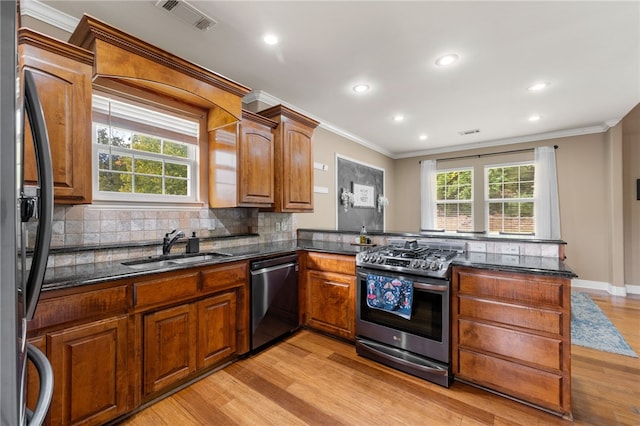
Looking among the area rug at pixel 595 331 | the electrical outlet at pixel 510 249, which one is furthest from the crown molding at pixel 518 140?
the electrical outlet at pixel 510 249

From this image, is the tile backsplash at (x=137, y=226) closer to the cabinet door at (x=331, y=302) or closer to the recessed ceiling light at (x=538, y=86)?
the cabinet door at (x=331, y=302)

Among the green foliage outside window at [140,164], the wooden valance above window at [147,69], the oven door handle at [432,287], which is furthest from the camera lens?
the green foliage outside window at [140,164]

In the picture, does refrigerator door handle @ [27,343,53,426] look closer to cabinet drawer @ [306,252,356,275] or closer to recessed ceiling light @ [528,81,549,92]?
cabinet drawer @ [306,252,356,275]

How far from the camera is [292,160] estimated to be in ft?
10.8

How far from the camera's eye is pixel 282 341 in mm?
2766

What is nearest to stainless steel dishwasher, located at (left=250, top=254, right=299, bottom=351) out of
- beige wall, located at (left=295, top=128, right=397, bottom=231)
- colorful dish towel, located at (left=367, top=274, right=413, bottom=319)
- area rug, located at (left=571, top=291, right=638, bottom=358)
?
colorful dish towel, located at (left=367, top=274, right=413, bottom=319)

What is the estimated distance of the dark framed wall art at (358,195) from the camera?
4750mm

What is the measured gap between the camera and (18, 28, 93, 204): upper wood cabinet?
162 centimetres

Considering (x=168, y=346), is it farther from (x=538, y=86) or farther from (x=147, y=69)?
(x=538, y=86)

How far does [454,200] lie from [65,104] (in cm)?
611

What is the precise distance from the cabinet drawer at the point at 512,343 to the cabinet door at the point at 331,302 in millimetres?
976

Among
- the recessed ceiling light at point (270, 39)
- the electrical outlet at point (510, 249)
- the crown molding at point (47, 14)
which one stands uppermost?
the recessed ceiling light at point (270, 39)

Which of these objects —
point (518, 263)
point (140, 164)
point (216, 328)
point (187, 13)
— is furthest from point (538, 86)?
Result: point (140, 164)

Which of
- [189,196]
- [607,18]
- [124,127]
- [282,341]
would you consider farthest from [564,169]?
[124,127]
